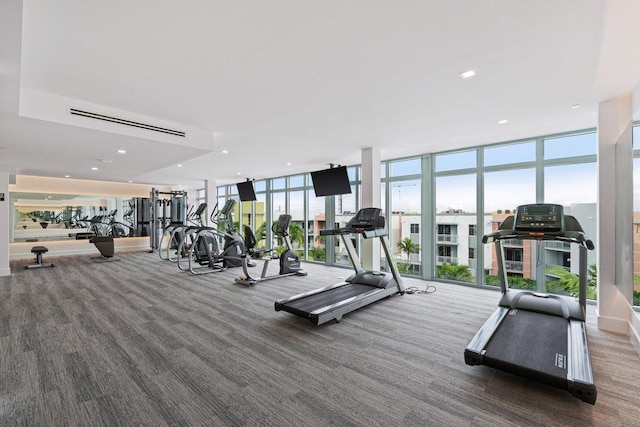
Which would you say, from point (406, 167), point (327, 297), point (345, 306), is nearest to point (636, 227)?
point (345, 306)

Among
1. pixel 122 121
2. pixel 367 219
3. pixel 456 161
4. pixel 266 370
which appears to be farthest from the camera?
pixel 456 161

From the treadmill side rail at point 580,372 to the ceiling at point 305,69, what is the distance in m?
2.66

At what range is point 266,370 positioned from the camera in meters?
2.68

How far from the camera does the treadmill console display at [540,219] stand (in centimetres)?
354

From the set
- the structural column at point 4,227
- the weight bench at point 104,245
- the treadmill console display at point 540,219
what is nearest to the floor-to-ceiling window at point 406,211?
the treadmill console display at point 540,219

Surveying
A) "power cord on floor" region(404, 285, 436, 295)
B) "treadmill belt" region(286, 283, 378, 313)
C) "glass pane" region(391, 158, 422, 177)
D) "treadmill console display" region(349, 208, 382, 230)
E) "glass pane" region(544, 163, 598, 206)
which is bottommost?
"power cord on floor" region(404, 285, 436, 295)

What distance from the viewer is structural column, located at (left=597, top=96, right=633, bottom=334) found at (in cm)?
355

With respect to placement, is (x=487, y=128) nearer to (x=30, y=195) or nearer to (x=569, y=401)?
(x=569, y=401)

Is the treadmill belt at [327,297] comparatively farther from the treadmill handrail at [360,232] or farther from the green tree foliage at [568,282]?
the green tree foliage at [568,282]

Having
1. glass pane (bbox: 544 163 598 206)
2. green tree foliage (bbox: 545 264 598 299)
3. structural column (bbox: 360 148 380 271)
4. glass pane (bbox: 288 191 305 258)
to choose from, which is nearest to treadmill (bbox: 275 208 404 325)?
structural column (bbox: 360 148 380 271)

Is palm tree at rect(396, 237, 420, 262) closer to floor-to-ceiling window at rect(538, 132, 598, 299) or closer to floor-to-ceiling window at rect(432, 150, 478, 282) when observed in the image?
floor-to-ceiling window at rect(432, 150, 478, 282)

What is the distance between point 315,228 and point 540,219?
632cm

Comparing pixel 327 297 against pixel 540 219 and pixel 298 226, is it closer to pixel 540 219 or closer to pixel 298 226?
pixel 540 219

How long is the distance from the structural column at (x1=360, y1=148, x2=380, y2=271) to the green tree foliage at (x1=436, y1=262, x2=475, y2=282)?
1.40 m
